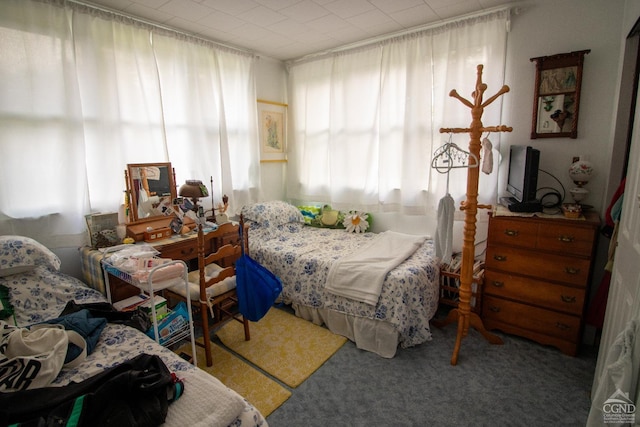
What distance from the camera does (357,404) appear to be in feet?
6.22

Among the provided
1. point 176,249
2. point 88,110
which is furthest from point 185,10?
point 176,249

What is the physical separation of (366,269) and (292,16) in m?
2.19

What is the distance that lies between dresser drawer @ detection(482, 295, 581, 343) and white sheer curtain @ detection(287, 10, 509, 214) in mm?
910

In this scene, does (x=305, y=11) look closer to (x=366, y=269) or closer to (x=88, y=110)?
(x=88, y=110)

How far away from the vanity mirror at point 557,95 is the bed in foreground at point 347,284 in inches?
52.5

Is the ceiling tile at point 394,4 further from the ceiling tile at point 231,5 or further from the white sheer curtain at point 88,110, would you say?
the white sheer curtain at point 88,110

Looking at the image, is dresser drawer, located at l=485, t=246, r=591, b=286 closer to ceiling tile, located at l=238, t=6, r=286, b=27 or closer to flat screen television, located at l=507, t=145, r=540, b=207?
flat screen television, located at l=507, t=145, r=540, b=207

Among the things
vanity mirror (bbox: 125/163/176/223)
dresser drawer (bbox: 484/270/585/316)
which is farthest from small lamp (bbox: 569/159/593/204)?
vanity mirror (bbox: 125/163/176/223)

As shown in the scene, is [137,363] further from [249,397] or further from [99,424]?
[249,397]

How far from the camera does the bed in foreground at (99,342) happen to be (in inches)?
46.2

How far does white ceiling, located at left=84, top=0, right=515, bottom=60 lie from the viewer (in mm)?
2498

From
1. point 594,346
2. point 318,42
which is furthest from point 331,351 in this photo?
point 318,42

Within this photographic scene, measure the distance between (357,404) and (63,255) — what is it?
2.43 m

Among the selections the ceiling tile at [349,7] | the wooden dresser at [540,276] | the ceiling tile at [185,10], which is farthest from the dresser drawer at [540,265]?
the ceiling tile at [185,10]
